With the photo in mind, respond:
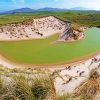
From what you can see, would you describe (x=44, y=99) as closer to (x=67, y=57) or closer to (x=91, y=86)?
(x=91, y=86)

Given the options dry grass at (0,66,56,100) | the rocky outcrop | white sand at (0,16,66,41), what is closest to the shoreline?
the rocky outcrop

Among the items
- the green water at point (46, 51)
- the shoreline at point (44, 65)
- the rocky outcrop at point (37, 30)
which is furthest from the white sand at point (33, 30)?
the shoreline at point (44, 65)

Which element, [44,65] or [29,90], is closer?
[29,90]

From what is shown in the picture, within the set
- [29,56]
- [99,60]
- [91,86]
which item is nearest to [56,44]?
[29,56]

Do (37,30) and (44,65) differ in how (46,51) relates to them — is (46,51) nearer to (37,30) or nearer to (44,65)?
(44,65)

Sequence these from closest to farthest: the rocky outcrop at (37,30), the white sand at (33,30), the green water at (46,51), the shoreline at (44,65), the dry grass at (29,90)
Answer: the dry grass at (29,90), the shoreline at (44,65), the green water at (46,51), the rocky outcrop at (37,30), the white sand at (33,30)

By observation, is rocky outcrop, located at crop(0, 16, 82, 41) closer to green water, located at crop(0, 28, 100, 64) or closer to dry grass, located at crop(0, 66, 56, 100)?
green water, located at crop(0, 28, 100, 64)

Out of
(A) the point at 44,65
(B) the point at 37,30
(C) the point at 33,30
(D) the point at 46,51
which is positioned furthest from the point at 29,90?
(B) the point at 37,30

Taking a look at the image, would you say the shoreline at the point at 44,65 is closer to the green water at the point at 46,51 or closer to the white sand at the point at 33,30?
the green water at the point at 46,51
